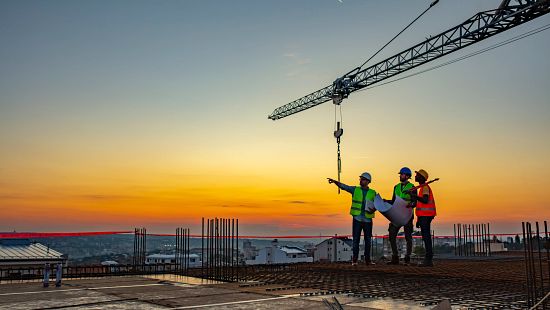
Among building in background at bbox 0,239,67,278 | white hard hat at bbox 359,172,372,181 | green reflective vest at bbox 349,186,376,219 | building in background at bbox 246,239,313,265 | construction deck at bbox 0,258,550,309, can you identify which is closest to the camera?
construction deck at bbox 0,258,550,309

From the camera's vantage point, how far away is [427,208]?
51.7 ft

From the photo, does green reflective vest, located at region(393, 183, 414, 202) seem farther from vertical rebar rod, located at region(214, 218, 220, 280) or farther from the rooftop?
the rooftop

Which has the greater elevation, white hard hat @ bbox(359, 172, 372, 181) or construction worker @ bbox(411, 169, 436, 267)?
white hard hat @ bbox(359, 172, 372, 181)

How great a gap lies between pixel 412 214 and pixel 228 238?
23.6ft

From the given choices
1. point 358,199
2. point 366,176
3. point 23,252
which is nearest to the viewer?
point 366,176

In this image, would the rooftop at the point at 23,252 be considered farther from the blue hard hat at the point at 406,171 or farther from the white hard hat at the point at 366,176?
the blue hard hat at the point at 406,171

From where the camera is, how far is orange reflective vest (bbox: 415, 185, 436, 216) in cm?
1571

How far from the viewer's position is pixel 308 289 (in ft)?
44.1

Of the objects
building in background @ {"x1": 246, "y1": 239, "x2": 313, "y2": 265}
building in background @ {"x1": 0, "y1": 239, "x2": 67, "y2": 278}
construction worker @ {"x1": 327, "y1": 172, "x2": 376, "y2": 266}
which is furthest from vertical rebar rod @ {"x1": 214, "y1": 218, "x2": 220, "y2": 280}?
building in background @ {"x1": 246, "y1": 239, "x2": 313, "y2": 265}

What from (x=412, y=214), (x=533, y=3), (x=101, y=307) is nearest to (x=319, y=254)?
(x=533, y=3)

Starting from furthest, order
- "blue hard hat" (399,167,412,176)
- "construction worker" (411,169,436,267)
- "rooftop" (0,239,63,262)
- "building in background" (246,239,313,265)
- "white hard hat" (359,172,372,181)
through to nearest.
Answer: "building in background" (246,239,313,265)
"rooftop" (0,239,63,262)
"white hard hat" (359,172,372,181)
"blue hard hat" (399,167,412,176)
"construction worker" (411,169,436,267)

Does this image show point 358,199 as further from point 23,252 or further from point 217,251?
point 23,252

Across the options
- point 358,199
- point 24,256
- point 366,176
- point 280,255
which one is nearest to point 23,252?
point 24,256

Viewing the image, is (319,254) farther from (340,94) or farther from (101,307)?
(101,307)
